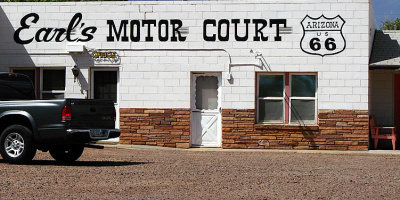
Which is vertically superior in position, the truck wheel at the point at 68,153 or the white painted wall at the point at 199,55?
the white painted wall at the point at 199,55

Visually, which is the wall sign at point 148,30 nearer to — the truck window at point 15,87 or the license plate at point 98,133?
the truck window at point 15,87

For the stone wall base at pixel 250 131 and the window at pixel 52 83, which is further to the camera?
the window at pixel 52 83

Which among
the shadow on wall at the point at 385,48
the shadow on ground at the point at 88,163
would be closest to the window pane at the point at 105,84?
the shadow on ground at the point at 88,163

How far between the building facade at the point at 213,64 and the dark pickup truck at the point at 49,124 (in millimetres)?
5507

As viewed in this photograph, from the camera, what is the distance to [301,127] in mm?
19406

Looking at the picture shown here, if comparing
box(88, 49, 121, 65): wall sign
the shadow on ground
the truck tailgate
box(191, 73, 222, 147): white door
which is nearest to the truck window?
the shadow on ground

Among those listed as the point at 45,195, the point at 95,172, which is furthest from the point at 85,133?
the point at 45,195

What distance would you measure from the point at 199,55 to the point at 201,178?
8394 millimetres

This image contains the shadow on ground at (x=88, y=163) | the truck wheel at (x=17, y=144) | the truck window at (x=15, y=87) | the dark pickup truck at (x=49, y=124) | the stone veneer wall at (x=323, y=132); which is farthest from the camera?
the stone veneer wall at (x=323, y=132)

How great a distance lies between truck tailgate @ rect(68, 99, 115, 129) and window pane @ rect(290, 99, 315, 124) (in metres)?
7.02

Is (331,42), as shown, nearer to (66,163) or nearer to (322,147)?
(322,147)

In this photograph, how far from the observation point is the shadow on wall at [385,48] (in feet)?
65.3

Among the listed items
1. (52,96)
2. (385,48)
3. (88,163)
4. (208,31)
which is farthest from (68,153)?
(385,48)

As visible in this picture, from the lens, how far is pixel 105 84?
66.4 ft
